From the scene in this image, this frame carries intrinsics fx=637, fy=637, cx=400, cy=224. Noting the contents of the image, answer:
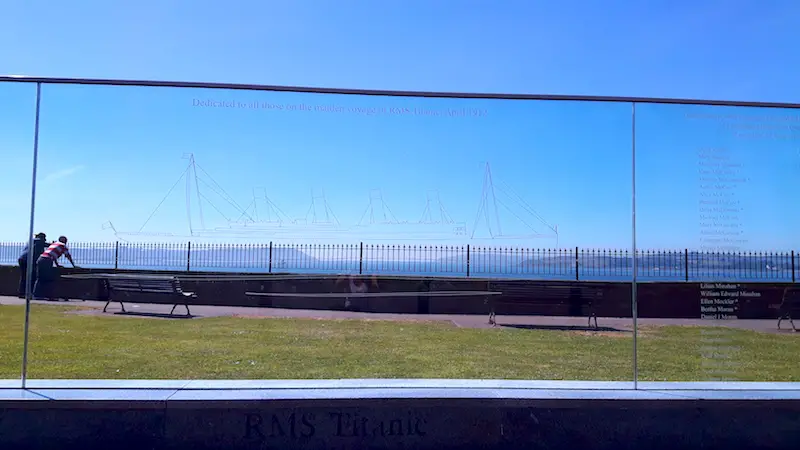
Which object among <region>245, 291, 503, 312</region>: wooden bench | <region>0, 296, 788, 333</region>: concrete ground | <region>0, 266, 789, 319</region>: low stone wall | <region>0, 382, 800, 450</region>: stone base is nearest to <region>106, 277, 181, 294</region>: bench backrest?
<region>0, 266, 789, 319</region>: low stone wall

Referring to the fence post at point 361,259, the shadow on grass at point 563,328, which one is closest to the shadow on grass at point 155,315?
the fence post at point 361,259

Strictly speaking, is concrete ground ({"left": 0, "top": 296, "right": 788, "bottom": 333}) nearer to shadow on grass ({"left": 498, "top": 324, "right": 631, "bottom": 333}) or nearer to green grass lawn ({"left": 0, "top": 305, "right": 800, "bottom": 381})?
shadow on grass ({"left": 498, "top": 324, "right": 631, "bottom": 333})

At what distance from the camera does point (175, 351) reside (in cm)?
691

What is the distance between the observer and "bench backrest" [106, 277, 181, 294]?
6.60m

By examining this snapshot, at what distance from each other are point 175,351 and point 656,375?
16.6 ft

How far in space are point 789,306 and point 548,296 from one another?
3816mm

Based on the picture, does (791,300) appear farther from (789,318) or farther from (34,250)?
(34,250)

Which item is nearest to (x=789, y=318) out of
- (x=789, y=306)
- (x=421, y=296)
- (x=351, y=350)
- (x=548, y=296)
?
(x=789, y=306)

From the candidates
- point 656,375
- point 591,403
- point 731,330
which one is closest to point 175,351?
point 591,403

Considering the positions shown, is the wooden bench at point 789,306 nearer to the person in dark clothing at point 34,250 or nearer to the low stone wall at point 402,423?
the low stone wall at point 402,423

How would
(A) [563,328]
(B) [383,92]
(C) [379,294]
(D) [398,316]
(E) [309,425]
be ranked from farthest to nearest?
(A) [563,328] < (D) [398,316] < (C) [379,294] < (B) [383,92] < (E) [309,425]

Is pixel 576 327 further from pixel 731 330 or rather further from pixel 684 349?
pixel 731 330

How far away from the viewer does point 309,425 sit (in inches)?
169

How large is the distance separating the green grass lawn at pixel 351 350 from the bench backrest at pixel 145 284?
0.62 meters
